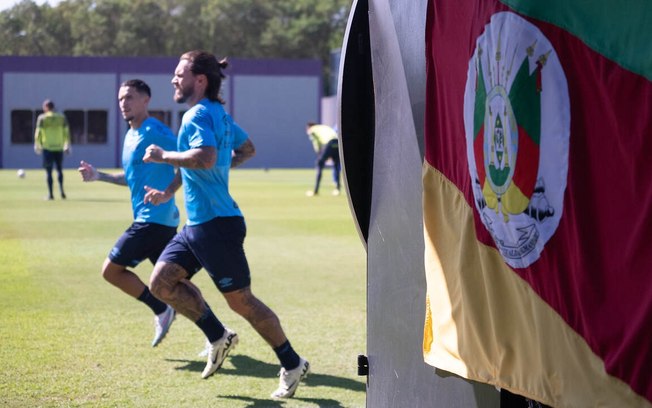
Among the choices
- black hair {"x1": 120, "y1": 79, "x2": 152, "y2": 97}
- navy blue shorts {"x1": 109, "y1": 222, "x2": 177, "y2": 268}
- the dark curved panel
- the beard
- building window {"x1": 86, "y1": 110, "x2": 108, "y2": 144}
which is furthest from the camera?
building window {"x1": 86, "y1": 110, "x2": 108, "y2": 144}

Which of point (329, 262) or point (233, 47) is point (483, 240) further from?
point (233, 47)

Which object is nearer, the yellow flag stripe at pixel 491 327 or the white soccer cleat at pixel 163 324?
the yellow flag stripe at pixel 491 327

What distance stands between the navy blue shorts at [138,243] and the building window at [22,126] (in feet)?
158

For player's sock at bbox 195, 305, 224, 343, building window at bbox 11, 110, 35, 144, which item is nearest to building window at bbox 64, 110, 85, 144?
building window at bbox 11, 110, 35, 144

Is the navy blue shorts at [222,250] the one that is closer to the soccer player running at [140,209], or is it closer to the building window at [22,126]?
the soccer player running at [140,209]

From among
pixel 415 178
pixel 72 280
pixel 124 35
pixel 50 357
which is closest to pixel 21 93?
pixel 124 35

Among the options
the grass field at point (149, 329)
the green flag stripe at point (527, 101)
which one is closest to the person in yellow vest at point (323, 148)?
the grass field at point (149, 329)

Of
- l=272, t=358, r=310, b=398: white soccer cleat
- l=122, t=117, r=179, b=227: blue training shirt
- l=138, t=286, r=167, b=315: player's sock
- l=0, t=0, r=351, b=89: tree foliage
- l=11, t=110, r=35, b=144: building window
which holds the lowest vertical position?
l=11, t=110, r=35, b=144: building window

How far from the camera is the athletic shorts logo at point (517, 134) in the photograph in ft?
10.00

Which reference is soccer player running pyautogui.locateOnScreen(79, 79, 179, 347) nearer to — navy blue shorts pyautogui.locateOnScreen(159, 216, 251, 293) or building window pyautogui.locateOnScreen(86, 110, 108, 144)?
navy blue shorts pyautogui.locateOnScreen(159, 216, 251, 293)

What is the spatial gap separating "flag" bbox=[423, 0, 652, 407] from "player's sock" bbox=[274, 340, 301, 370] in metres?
2.83

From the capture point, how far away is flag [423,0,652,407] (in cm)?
271

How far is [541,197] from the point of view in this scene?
10.2ft

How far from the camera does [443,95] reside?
3816 mm
